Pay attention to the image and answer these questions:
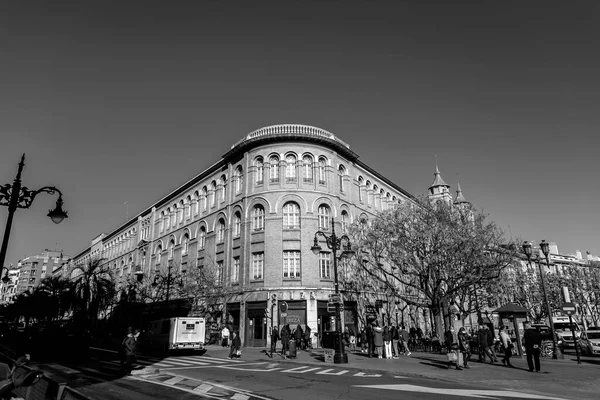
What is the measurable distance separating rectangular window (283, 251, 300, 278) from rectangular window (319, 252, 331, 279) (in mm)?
1966

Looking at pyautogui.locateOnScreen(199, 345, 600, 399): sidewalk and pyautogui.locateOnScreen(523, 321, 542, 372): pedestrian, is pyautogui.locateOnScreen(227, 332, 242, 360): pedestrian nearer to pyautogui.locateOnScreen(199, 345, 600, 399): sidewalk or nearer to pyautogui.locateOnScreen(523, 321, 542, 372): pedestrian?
pyautogui.locateOnScreen(199, 345, 600, 399): sidewalk

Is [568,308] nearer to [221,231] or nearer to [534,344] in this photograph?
[534,344]

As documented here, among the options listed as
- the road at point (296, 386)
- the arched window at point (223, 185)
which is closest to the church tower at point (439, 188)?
the arched window at point (223, 185)

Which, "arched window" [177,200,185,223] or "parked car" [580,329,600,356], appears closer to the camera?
"parked car" [580,329,600,356]

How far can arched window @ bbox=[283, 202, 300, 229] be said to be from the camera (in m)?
32.8

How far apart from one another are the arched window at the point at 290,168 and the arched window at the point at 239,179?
4.76 metres

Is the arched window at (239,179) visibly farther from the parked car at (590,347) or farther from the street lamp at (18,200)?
the parked car at (590,347)

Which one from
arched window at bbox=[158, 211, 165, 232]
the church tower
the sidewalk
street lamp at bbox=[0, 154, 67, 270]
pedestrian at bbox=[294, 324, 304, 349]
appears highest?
the church tower

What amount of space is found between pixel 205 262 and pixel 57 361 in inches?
810

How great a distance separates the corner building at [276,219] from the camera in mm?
30969

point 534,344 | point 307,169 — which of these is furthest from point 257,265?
point 534,344

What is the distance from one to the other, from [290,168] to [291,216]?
439 centimetres

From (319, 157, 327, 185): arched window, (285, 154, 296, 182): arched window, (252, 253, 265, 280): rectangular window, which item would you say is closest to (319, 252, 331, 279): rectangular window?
(252, 253, 265, 280): rectangular window

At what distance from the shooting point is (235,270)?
34469 mm
